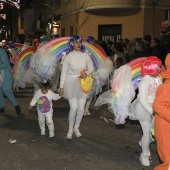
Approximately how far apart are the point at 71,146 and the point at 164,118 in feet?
10.0

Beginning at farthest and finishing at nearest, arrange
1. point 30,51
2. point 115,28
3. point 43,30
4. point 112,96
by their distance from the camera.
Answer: point 43,30
point 115,28
point 30,51
point 112,96

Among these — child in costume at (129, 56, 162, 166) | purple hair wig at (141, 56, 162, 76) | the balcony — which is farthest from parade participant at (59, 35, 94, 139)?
the balcony

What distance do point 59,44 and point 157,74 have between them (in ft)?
8.74

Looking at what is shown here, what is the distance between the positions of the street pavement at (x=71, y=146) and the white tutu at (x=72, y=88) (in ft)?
2.88

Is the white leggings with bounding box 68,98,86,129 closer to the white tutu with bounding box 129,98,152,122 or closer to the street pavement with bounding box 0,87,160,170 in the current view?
the street pavement with bounding box 0,87,160,170

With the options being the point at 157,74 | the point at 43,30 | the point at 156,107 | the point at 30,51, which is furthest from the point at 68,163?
the point at 43,30

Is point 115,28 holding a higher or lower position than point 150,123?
higher

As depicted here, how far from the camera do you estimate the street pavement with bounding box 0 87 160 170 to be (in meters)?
5.58

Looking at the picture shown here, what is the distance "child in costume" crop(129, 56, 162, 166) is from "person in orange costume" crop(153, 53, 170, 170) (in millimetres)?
1219

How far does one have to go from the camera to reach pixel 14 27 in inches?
2422

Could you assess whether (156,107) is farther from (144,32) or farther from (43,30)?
(43,30)

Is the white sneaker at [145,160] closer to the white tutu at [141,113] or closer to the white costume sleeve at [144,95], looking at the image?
the white tutu at [141,113]

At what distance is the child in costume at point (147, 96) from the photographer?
17.0ft

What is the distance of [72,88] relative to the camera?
6582 millimetres
